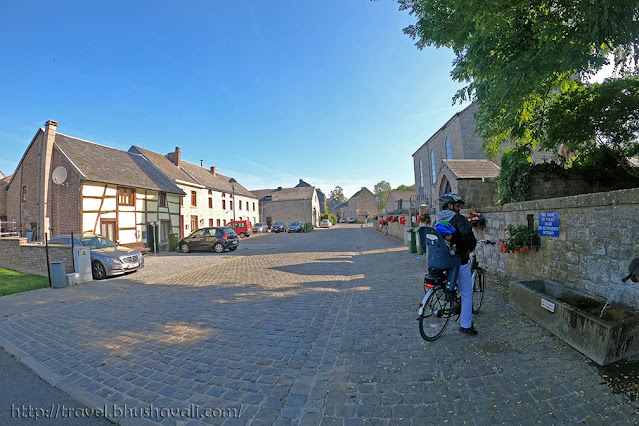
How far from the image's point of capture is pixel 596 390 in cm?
259

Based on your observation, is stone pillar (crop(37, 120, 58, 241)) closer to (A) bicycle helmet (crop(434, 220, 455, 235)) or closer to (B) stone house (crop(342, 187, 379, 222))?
(A) bicycle helmet (crop(434, 220, 455, 235))

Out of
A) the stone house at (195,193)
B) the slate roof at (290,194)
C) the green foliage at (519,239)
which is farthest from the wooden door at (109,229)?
the slate roof at (290,194)

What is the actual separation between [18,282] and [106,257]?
8.97 ft

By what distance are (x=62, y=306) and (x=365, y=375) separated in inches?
277

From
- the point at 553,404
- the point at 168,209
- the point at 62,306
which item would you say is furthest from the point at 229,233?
the point at 553,404

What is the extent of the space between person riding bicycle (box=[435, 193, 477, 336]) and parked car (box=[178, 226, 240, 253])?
49.7 feet

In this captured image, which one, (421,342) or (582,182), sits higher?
(582,182)

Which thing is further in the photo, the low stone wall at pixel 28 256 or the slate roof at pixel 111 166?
the slate roof at pixel 111 166

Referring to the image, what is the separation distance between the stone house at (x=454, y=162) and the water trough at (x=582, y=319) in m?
6.73

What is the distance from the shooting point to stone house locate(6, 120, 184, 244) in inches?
618

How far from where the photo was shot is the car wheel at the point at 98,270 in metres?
9.59

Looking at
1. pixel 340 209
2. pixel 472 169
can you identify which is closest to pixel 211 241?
pixel 472 169

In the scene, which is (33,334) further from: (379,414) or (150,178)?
(150,178)

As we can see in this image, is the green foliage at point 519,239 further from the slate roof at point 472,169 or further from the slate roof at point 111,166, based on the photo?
the slate roof at point 111,166
